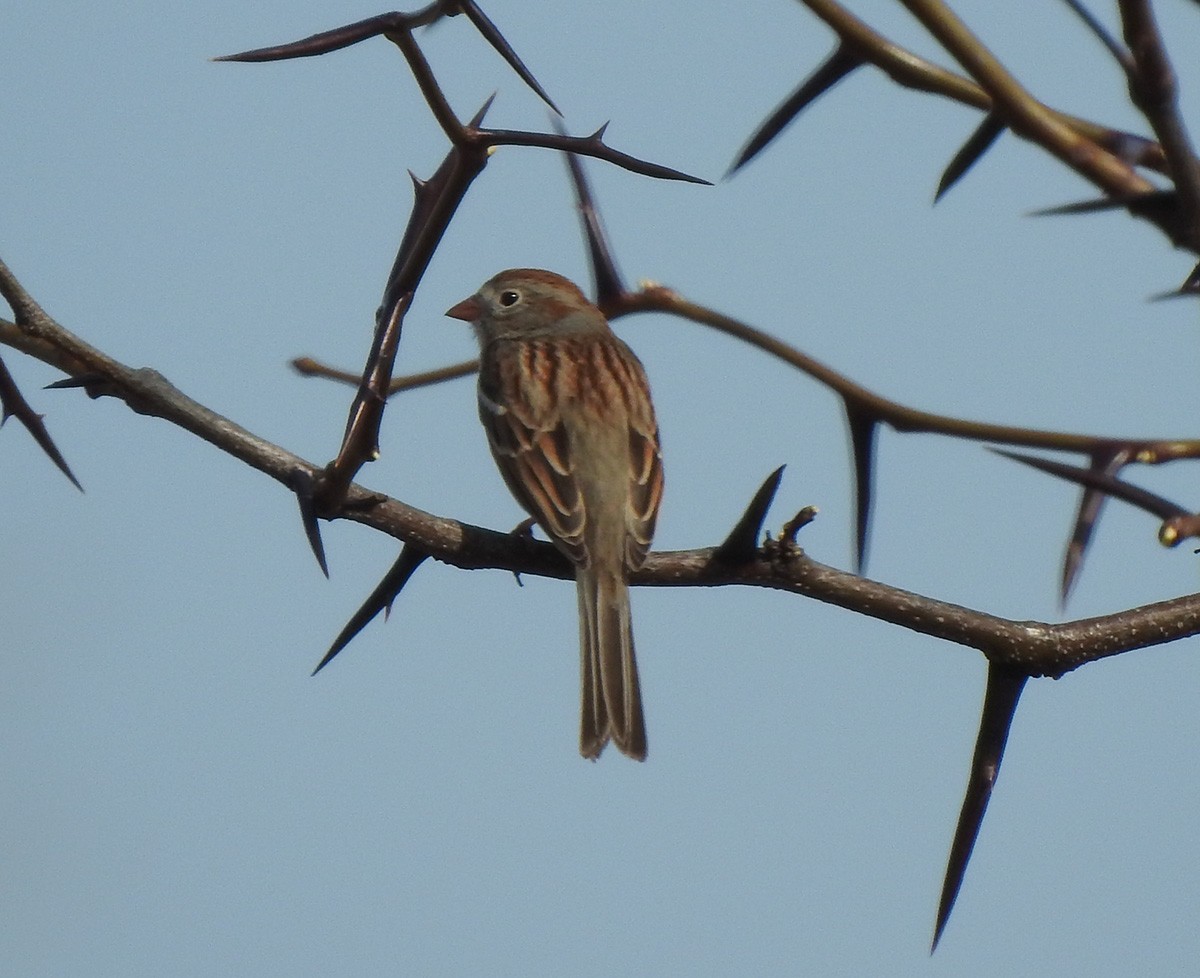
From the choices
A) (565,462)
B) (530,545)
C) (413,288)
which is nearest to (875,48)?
(413,288)

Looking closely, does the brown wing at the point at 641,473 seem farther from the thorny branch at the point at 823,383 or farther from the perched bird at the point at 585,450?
the thorny branch at the point at 823,383

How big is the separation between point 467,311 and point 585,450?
2007 millimetres

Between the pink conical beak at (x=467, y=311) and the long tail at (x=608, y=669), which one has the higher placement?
the pink conical beak at (x=467, y=311)

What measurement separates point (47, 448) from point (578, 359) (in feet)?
11.1

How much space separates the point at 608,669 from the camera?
14.8ft

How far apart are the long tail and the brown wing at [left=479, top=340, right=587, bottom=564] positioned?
12cm

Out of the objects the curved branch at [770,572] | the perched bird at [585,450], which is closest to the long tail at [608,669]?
the perched bird at [585,450]

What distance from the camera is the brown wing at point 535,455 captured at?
15.5ft

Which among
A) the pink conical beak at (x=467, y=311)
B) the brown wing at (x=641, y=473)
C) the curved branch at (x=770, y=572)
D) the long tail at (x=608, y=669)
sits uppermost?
the pink conical beak at (x=467, y=311)

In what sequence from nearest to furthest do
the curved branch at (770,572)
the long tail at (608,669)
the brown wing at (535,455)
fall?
the curved branch at (770,572)
the long tail at (608,669)
the brown wing at (535,455)

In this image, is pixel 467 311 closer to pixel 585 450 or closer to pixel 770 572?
pixel 585 450

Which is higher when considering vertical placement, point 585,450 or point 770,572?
point 585,450

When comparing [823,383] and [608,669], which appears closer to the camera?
[823,383]

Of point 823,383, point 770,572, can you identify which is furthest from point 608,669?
point 823,383
